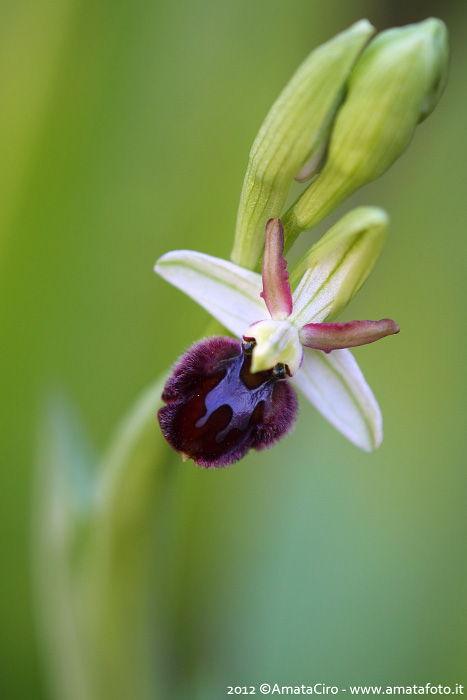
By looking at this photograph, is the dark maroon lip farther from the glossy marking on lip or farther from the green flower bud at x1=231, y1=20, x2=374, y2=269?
the green flower bud at x1=231, y1=20, x2=374, y2=269

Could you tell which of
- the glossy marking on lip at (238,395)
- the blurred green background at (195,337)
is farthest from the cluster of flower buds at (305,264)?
→ the blurred green background at (195,337)

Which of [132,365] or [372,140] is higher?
[372,140]

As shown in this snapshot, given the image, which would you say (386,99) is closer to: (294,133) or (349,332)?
(294,133)

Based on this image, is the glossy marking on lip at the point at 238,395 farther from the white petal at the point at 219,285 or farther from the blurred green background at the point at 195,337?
the blurred green background at the point at 195,337

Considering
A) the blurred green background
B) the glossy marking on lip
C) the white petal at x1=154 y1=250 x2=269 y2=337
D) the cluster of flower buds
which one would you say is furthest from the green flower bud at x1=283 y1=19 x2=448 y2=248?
the blurred green background

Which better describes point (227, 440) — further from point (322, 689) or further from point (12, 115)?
point (12, 115)

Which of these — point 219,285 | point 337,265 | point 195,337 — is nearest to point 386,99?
point 337,265

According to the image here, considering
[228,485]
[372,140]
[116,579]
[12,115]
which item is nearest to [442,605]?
[228,485]
